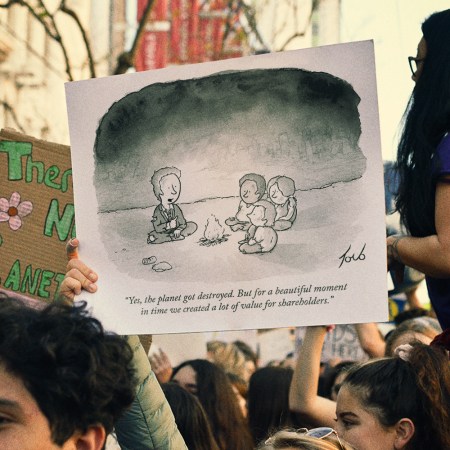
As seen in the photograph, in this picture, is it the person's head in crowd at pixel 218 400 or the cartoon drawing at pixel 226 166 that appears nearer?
the cartoon drawing at pixel 226 166

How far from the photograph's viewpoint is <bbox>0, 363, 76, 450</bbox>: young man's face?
246 cm

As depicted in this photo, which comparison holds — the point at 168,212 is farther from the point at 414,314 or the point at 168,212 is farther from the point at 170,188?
the point at 414,314

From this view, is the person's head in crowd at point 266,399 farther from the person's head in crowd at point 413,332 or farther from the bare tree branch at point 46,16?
the bare tree branch at point 46,16

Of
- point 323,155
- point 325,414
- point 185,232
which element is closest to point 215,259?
point 185,232

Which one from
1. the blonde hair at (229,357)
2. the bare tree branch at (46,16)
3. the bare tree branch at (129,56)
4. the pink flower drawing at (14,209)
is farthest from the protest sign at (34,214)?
the bare tree branch at (129,56)

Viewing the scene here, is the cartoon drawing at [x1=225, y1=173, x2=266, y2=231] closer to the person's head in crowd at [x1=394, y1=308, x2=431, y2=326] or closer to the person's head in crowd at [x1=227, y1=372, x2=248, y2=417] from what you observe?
the person's head in crowd at [x1=394, y1=308, x2=431, y2=326]

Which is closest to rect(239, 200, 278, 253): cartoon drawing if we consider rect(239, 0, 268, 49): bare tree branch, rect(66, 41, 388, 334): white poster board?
rect(66, 41, 388, 334): white poster board

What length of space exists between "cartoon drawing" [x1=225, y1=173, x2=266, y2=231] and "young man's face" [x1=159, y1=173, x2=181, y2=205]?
18cm

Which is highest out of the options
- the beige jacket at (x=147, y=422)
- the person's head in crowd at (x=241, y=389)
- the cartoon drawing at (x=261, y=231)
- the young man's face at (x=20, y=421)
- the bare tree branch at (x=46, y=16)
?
the bare tree branch at (x=46, y=16)

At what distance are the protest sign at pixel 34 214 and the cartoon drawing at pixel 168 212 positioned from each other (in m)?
0.52

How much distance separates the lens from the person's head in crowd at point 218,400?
219 inches

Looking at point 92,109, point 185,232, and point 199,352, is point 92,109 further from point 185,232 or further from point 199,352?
point 199,352

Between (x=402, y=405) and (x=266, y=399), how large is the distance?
2.28 m

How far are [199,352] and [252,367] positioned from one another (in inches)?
89.4
